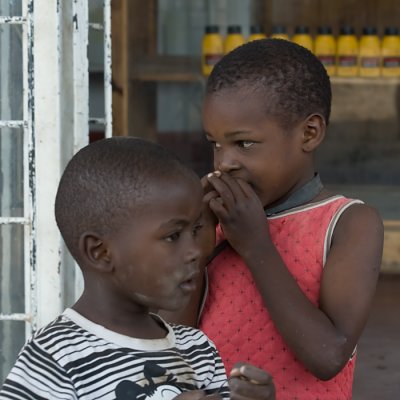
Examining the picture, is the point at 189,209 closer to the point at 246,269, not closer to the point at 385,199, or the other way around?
the point at 246,269

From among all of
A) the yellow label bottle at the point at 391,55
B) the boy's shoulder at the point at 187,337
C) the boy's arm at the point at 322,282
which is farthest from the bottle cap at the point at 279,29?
the boy's shoulder at the point at 187,337

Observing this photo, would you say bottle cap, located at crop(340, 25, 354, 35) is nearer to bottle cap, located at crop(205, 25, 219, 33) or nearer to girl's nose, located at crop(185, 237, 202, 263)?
bottle cap, located at crop(205, 25, 219, 33)

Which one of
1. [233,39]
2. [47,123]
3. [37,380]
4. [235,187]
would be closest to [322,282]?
[235,187]

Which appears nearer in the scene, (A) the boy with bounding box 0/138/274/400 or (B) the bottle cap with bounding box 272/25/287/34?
(A) the boy with bounding box 0/138/274/400

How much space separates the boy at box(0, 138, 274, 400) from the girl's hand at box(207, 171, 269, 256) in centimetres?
24

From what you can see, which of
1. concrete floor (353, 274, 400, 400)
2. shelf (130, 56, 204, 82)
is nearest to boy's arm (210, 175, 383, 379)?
concrete floor (353, 274, 400, 400)

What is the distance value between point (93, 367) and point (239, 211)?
43 cm

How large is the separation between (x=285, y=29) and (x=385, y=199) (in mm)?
1186

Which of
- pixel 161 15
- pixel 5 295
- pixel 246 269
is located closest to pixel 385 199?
pixel 161 15

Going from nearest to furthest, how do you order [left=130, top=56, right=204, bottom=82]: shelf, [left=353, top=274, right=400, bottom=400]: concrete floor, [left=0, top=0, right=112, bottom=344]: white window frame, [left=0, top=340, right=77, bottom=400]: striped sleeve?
[left=0, top=340, right=77, bottom=400]: striped sleeve
[left=0, top=0, right=112, bottom=344]: white window frame
[left=353, top=274, right=400, bottom=400]: concrete floor
[left=130, top=56, right=204, bottom=82]: shelf

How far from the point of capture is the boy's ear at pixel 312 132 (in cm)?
155

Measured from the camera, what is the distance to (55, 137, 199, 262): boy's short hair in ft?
3.90

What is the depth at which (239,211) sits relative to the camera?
1483mm

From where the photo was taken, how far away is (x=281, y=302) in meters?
1.46
